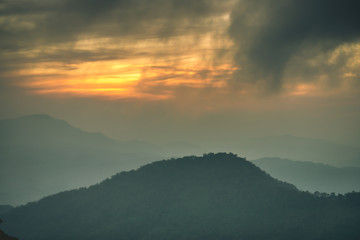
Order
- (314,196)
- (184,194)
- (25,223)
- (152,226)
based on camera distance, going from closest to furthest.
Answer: (314,196) → (152,226) → (184,194) → (25,223)

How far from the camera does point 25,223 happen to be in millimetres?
171875

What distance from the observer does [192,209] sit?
6009 inches

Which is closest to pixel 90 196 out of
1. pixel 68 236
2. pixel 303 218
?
pixel 68 236

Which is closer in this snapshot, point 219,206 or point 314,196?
point 314,196

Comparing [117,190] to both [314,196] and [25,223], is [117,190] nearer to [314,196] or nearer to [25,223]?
[25,223]

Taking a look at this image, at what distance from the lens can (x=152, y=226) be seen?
494 ft

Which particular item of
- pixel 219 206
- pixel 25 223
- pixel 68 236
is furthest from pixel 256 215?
pixel 25 223

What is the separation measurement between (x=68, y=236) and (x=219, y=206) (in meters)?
Result: 57.8

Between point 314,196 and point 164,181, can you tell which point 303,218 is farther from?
point 164,181

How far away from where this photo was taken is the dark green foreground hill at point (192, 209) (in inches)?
5006

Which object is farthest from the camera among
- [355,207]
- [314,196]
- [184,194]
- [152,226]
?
[184,194]

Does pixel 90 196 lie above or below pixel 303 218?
above

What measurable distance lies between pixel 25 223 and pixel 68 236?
A: 2966 centimetres

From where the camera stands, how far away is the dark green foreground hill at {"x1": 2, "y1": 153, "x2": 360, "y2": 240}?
127162 mm
